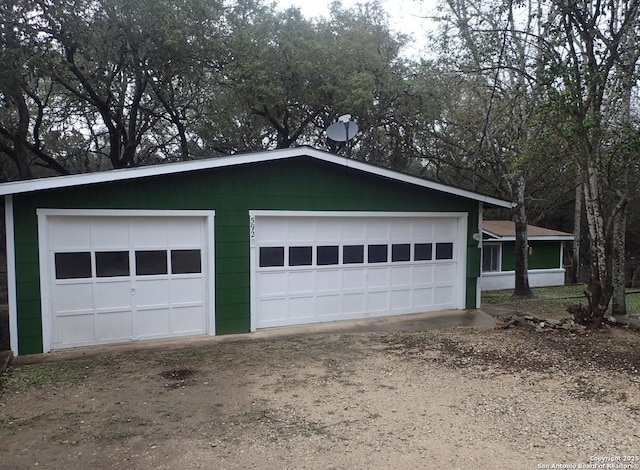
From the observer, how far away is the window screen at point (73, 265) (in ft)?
23.1

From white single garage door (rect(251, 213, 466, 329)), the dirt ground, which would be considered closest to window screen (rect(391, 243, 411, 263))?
white single garage door (rect(251, 213, 466, 329))

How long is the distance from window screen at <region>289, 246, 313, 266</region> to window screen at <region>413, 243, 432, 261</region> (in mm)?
2329

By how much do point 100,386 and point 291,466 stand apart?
3002 millimetres

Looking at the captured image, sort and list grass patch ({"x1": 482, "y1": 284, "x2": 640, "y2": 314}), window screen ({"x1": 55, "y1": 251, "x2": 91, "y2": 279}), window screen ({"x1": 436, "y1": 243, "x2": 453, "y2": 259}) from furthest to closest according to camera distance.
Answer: grass patch ({"x1": 482, "y1": 284, "x2": 640, "y2": 314}) → window screen ({"x1": 436, "y1": 243, "x2": 453, "y2": 259}) → window screen ({"x1": 55, "y1": 251, "x2": 91, "y2": 279})

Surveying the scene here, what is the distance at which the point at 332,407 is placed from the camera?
4.87 meters

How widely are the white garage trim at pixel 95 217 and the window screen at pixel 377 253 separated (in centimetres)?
310

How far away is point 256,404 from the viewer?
4973 millimetres

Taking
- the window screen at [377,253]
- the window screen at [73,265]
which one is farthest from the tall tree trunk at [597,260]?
the window screen at [73,265]

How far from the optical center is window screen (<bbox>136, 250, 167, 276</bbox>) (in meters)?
7.56

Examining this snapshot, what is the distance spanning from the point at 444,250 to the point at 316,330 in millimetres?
3433

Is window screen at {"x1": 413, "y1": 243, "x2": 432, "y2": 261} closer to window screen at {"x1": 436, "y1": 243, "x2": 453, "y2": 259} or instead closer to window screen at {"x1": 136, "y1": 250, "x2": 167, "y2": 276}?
window screen at {"x1": 436, "y1": 243, "x2": 453, "y2": 259}

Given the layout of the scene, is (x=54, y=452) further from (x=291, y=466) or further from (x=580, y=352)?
(x=580, y=352)

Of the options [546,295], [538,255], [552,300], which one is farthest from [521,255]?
[538,255]

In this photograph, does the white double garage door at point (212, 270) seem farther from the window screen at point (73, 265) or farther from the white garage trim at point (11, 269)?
Result: the white garage trim at point (11, 269)
